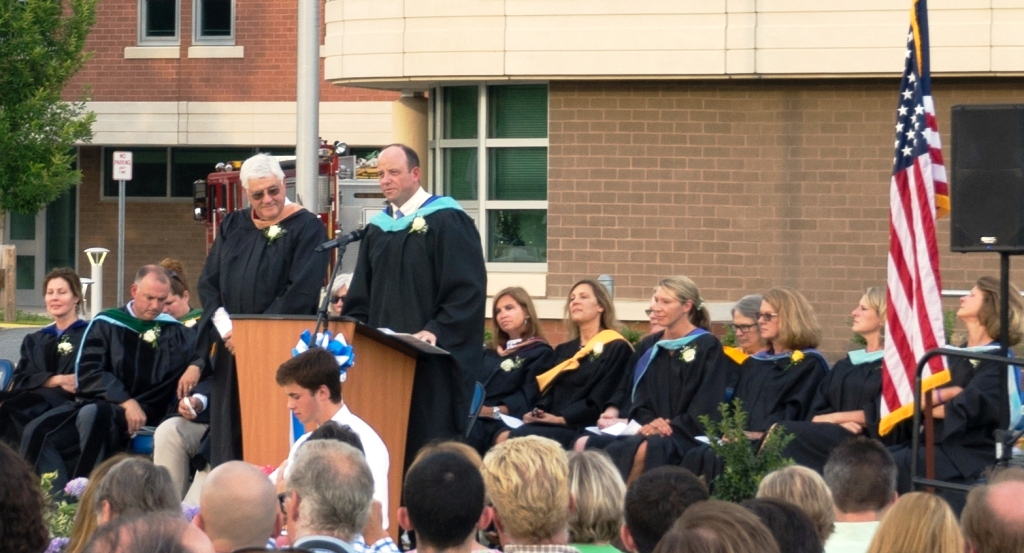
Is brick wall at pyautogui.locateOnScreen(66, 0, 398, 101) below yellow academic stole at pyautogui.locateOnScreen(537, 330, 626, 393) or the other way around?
the other way around

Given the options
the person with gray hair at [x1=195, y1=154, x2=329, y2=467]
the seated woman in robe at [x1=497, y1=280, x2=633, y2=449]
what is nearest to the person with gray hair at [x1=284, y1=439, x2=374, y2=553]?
the person with gray hair at [x1=195, y1=154, x2=329, y2=467]

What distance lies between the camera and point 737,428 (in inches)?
304

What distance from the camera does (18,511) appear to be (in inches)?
137

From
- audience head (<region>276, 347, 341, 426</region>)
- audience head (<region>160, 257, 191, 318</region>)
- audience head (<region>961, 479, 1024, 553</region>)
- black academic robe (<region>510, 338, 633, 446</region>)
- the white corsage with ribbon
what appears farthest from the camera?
audience head (<region>160, 257, 191, 318</region>)

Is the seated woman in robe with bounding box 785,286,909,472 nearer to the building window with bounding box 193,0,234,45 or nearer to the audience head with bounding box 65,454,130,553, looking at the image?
the audience head with bounding box 65,454,130,553

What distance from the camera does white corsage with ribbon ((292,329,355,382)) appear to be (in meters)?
6.57

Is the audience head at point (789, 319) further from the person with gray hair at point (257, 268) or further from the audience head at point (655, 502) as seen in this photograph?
the audience head at point (655, 502)

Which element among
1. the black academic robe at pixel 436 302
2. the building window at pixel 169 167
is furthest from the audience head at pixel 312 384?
the building window at pixel 169 167

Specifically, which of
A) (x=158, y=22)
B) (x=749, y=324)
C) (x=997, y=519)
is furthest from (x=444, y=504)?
(x=158, y=22)

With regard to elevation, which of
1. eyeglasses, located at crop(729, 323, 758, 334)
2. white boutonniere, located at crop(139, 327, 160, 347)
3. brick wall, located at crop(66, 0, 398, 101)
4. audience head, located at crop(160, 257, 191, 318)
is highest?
brick wall, located at crop(66, 0, 398, 101)

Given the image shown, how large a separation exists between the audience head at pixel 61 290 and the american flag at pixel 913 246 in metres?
5.13

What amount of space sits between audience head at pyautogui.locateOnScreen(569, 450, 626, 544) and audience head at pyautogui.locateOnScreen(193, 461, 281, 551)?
1.30m

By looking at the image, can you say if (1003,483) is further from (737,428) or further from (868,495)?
(737,428)

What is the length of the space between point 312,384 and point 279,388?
69 cm
